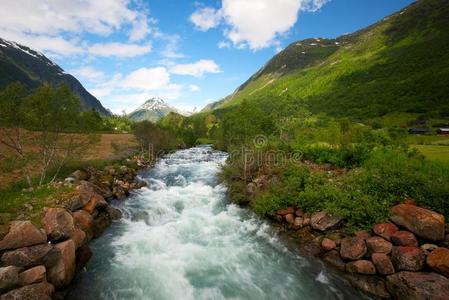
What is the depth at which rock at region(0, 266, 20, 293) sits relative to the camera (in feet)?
28.8

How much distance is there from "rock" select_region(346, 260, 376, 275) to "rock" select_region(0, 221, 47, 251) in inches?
581

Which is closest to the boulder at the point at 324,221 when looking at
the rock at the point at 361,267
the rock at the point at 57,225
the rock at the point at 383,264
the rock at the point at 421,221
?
the rock at the point at 361,267

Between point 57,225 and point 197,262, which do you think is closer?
point 57,225

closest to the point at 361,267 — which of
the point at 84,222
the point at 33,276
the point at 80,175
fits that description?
the point at 33,276

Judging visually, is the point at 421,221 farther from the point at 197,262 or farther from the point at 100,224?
the point at 100,224

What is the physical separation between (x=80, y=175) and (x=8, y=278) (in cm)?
1680

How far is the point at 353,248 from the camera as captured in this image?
1283cm

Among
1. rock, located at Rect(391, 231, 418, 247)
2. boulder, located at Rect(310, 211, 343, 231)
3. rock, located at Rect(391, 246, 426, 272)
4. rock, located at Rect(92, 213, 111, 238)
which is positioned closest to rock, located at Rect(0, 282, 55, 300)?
rock, located at Rect(92, 213, 111, 238)

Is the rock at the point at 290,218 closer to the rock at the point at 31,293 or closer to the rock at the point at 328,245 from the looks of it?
the rock at the point at 328,245

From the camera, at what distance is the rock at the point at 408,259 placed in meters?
11.1

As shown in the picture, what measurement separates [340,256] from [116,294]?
11368mm

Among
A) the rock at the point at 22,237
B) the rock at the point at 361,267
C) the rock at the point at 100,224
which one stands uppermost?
→ the rock at the point at 22,237

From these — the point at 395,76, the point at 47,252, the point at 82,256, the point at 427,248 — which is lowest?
the point at 82,256

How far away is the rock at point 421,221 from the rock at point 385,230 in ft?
1.33
